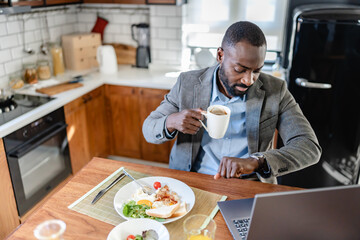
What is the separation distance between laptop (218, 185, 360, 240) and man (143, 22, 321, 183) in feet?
1.39

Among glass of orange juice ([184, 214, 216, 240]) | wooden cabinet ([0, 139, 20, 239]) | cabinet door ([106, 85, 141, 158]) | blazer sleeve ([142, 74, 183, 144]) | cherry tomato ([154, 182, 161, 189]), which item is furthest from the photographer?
cabinet door ([106, 85, 141, 158])

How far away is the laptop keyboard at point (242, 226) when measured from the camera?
112cm

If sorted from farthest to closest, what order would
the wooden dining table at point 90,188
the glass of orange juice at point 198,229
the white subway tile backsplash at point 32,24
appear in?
the white subway tile backsplash at point 32,24 < the wooden dining table at point 90,188 < the glass of orange juice at point 198,229

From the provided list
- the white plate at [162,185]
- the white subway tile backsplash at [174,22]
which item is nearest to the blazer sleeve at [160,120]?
the white plate at [162,185]

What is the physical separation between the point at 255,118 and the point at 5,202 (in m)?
1.61

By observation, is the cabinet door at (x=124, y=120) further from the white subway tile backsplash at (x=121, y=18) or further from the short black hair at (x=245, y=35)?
the short black hair at (x=245, y=35)

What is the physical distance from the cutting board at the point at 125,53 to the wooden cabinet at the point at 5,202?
1754mm

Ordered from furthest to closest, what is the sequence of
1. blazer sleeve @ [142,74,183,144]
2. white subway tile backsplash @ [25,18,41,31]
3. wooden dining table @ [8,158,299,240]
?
white subway tile backsplash @ [25,18,41,31] → blazer sleeve @ [142,74,183,144] → wooden dining table @ [8,158,299,240]

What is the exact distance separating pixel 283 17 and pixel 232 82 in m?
1.86

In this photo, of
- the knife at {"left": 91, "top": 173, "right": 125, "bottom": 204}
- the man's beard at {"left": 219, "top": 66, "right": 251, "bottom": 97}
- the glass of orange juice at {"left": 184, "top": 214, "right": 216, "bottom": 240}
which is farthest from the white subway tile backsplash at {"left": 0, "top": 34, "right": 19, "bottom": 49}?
the glass of orange juice at {"left": 184, "top": 214, "right": 216, "bottom": 240}

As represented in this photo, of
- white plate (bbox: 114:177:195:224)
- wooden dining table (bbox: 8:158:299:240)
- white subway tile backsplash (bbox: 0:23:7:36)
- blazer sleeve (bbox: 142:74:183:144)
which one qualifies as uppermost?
white subway tile backsplash (bbox: 0:23:7:36)

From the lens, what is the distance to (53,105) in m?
2.39

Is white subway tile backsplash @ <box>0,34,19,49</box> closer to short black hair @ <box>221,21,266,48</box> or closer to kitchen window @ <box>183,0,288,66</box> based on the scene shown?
kitchen window @ <box>183,0,288,66</box>

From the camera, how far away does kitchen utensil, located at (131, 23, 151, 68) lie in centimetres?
331
